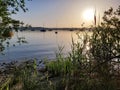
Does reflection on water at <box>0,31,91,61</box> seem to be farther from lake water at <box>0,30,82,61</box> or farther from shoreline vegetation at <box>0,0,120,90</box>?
shoreline vegetation at <box>0,0,120,90</box>

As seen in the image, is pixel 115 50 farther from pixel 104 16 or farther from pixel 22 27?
pixel 22 27

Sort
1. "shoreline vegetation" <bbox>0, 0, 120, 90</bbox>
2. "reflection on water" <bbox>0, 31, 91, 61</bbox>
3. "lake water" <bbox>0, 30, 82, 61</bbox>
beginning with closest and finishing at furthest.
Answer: "shoreline vegetation" <bbox>0, 0, 120, 90</bbox>, "lake water" <bbox>0, 30, 82, 61</bbox>, "reflection on water" <bbox>0, 31, 91, 61</bbox>

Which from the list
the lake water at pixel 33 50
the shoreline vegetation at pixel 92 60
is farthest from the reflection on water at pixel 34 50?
the shoreline vegetation at pixel 92 60

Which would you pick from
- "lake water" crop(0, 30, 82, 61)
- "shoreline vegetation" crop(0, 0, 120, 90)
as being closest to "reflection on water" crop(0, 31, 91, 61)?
"lake water" crop(0, 30, 82, 61)

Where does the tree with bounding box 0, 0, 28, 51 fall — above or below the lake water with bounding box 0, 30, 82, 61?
above

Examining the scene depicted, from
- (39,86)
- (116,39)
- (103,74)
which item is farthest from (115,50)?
(39,86)

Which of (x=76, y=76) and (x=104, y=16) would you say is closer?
(x=76, y=76)

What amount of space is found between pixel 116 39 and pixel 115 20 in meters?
0.61

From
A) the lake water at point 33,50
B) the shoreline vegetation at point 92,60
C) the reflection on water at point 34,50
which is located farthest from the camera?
the reflection on water at point 34,50

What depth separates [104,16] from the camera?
9242 millimetres

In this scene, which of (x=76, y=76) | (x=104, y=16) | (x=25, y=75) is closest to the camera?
(x=76, y=76)

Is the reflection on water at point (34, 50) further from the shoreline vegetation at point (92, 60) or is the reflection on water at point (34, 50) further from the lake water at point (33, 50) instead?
the shoreline vegetation at point (92, 60)

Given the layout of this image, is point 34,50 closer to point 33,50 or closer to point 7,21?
point 33,50

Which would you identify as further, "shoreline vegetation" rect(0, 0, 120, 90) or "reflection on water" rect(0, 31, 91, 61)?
"reflection on water" rect(0, 31, 91, 61)
